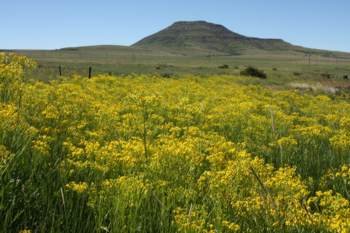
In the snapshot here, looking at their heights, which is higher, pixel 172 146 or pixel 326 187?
→ pixel 172 146

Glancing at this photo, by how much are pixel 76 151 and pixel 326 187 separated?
4.11 meters

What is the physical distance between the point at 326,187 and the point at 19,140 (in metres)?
4.88

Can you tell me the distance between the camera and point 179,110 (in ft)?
42.4

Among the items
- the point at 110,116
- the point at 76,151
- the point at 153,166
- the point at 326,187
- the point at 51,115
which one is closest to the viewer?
the point at 153,166

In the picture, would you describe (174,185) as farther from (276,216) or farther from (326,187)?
(326,187)

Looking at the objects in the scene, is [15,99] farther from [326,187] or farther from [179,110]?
[326,187]

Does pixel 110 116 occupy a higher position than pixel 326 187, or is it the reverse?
pixel 110 116

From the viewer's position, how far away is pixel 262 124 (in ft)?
41.5

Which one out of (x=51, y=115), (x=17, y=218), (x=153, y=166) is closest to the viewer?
(x=17, y=218)

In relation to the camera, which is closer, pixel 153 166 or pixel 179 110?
pixel 153 166

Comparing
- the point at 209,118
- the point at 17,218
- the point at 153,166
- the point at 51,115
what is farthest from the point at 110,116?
the point at 17,218

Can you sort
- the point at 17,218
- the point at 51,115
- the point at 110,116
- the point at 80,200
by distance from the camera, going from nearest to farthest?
the point at 17,218, the point at 80,200, the point at 51,115, the point at 110,116

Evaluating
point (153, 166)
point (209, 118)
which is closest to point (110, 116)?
point (209, 118)

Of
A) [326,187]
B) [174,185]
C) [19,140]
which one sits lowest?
[326,187]
